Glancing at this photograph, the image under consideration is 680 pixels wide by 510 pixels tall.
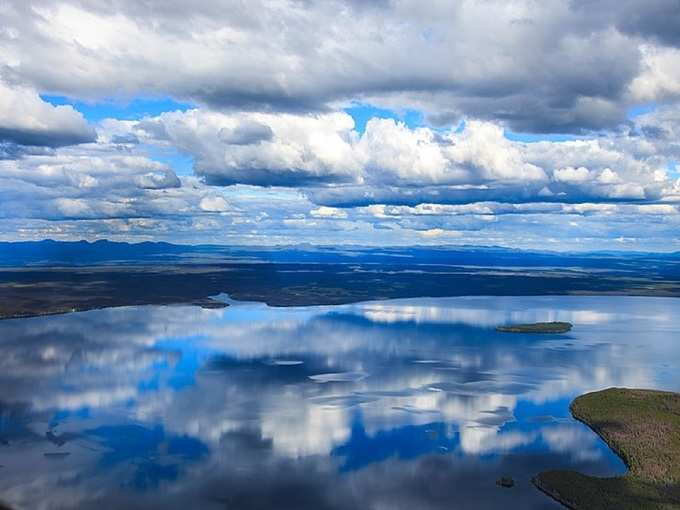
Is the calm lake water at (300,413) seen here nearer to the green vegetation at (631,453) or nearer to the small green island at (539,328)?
the green vegetation at (631,453)

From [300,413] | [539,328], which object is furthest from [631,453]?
[539,328]

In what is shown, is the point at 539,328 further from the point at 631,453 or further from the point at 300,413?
the point at 631,453

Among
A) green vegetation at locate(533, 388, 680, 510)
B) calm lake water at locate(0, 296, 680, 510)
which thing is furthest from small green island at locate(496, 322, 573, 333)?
green vegetation at locate(533, 388, 680, 510)

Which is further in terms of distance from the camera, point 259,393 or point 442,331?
point 442,331

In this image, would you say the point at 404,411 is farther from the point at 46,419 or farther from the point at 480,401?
the point at 46,419

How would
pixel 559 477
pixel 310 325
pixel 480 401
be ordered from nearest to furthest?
pixel 559 477 < pixel 480 401 < pixel 310 325

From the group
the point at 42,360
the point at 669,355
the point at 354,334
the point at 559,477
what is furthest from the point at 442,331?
the point at 559,477
